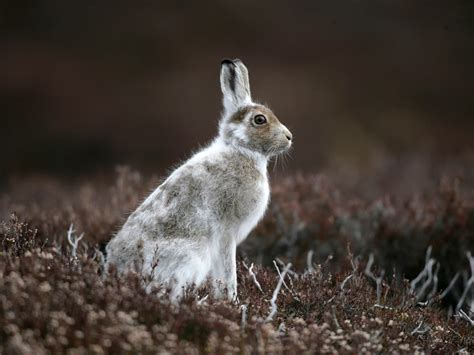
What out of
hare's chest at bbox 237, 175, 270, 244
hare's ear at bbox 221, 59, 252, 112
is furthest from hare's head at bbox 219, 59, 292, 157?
hare's chest at bbox 237, 175, 270, 244

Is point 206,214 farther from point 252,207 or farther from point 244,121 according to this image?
point 244,121

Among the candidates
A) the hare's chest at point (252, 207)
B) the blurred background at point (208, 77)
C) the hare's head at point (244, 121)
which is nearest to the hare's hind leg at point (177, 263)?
the hare's chest at point (252, 207)

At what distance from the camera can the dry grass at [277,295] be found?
3.68 meters

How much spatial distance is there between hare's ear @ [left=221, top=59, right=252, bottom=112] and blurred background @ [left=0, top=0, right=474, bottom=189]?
31.5 feet

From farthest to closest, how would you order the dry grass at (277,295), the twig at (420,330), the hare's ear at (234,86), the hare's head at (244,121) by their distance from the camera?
the hare's ear at (234,86), the hare's head at (244,121), the twig at (420,330), the dry grass at (277,295)

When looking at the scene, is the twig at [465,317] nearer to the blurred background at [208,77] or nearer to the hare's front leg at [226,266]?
the hare's front leg at [226,266]

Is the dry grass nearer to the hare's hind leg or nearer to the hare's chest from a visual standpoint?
the hare's hind leg

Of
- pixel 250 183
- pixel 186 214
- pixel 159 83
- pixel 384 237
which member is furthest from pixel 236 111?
pixel 159 83

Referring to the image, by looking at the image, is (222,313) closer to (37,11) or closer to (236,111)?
(236,111)

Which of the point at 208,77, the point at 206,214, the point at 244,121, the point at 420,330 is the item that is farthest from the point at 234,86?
the point at 208,77

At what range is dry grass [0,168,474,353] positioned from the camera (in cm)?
368

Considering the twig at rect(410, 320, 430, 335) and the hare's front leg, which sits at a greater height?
the hare's front leg

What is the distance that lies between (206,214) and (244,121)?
1.13 meters

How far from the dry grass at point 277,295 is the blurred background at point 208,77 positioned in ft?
23.0
